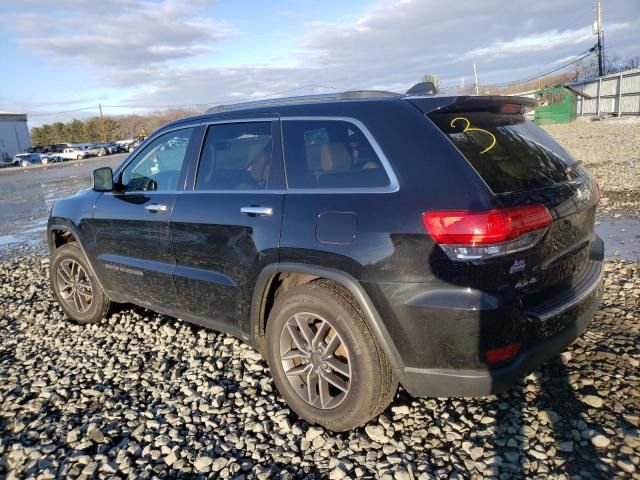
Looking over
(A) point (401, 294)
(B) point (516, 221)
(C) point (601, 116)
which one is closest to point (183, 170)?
(A) point (401, 294)

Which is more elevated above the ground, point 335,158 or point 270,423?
point 335,158

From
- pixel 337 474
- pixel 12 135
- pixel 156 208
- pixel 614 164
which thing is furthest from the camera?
pixel 12 135

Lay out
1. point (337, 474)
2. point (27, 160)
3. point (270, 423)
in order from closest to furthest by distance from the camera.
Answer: point (337, 474), point (270, 423), point (27, 160)

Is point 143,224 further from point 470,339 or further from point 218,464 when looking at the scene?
point 470,339

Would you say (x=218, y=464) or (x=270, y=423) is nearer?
(x=218, y=464)

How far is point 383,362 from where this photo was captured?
2.65m

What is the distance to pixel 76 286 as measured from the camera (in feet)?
16.2

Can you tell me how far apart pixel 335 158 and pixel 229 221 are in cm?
83

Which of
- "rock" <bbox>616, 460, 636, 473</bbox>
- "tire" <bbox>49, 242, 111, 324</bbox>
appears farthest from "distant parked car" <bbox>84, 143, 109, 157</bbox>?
"rock" <bbox>616, 460, 636, 473</bbox>

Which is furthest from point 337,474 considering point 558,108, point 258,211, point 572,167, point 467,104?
point 558,108

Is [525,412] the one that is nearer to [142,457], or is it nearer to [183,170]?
[142,457]

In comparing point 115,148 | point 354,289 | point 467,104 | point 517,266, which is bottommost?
point 115,148

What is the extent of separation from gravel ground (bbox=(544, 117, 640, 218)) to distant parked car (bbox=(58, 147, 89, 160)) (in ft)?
157

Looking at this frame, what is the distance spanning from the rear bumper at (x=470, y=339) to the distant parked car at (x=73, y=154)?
5685 centimetres
